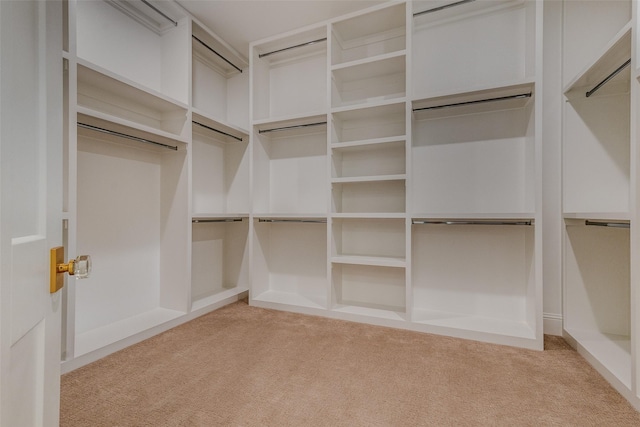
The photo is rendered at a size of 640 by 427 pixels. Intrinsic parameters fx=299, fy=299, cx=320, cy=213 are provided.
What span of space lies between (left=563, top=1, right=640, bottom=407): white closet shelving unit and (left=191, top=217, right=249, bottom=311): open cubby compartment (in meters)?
2.72

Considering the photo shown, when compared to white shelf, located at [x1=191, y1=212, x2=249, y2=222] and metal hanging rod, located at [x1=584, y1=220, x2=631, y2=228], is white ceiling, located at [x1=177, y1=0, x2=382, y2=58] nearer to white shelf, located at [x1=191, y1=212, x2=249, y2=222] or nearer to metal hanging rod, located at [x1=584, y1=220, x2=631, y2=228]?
white shelf, located at [x1=191, y1=212, x2=249, y2=222]

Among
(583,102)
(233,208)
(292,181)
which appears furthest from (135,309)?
(583,102)

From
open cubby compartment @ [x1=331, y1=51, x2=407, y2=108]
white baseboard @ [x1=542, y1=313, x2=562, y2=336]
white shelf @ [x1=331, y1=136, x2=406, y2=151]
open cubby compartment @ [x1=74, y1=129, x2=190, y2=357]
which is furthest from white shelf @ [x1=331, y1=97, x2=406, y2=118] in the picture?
white baseboard @ [x1=542, y1=313, x2=562, y2=336]

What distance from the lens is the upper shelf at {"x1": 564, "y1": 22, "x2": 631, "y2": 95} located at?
153 cm

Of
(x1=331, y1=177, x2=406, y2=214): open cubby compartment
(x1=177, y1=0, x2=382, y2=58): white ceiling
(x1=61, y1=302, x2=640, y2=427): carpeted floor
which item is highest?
(x1=177, y1=0, x2=382, y2=58): white ceiling

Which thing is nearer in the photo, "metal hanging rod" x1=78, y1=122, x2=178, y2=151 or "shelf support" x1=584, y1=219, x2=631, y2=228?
"shelf support" x1=584, y1=219, x2=631, y2=228

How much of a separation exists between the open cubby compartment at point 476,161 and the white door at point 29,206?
2.30 metres

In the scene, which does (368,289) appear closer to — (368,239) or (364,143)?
(368,239)

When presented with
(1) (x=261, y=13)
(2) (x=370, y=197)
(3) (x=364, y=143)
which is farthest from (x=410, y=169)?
(1) (x=261, y=13)

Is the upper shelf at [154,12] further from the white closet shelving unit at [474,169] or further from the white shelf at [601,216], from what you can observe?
the white shelf at [601,216]

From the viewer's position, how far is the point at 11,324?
0.47 metres

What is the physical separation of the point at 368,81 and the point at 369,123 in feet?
1.24

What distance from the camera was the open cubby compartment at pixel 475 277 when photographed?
221 centimetres

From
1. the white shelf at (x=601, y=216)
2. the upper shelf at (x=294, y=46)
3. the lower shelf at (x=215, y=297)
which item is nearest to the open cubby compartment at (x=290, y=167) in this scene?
the upper shelf at (x=294, y=46)
